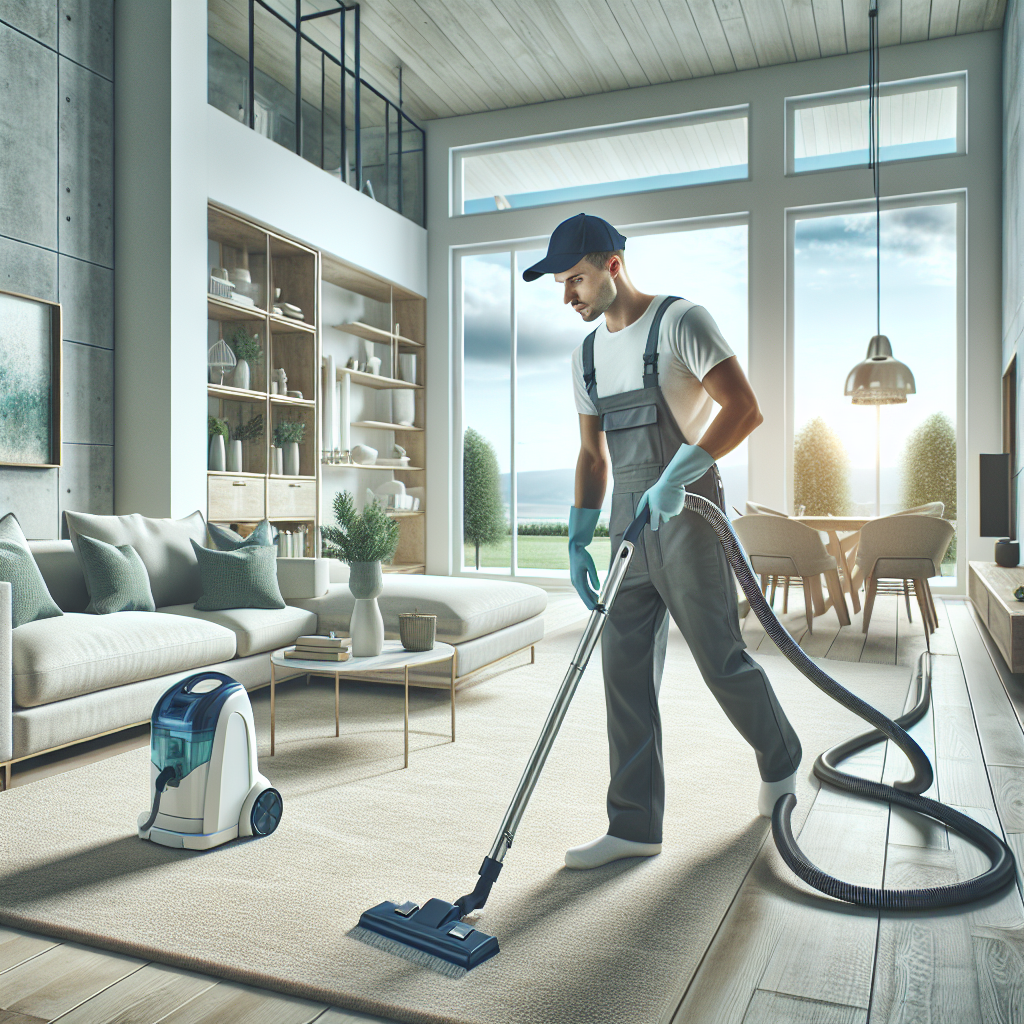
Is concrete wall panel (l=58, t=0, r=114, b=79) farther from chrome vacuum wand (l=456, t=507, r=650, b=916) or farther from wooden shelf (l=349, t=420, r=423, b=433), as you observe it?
chrome vacuum wand (l=456, t=507, r=650, b=916)

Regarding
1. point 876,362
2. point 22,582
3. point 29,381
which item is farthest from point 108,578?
point 876,362

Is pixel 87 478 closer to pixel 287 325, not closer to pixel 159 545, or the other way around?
pixel 159 545

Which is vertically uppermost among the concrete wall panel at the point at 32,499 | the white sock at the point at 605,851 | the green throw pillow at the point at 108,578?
the concrete wall panel at the point at 32,499

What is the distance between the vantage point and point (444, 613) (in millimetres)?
3580

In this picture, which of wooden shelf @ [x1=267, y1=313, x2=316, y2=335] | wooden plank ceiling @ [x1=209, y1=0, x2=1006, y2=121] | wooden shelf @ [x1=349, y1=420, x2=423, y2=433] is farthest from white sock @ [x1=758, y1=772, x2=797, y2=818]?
wooden plank ceiling @ [x1=209, y1=0, x2=1006, y2=121]

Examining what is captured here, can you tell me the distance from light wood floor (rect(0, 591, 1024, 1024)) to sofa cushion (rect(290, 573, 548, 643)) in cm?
166

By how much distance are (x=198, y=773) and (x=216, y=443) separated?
3565 millimetres

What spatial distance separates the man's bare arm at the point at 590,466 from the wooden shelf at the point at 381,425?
5105 millimetres

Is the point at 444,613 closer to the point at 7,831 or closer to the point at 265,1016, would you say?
the point at 7,831

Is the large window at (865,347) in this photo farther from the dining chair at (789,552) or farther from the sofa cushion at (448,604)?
the sofa cushion at (448,604)

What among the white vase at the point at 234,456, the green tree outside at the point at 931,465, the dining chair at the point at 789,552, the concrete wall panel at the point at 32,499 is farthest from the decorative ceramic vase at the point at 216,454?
the green tree outside at the point at 931,465

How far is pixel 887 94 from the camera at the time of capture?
6.87 m

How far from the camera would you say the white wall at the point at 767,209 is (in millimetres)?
6656

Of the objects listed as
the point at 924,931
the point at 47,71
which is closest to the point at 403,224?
the point at 47,71
